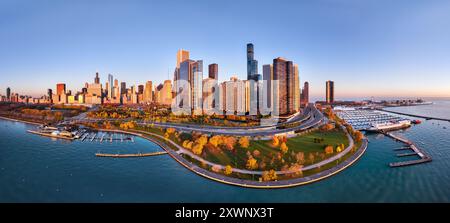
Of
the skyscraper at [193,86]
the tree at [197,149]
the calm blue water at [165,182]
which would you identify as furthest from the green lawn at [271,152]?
the skyscraper at [193,86]

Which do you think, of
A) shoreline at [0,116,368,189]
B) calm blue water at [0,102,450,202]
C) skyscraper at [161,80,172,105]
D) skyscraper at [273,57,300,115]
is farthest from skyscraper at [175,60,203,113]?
shoreline at [0,116,368,189]

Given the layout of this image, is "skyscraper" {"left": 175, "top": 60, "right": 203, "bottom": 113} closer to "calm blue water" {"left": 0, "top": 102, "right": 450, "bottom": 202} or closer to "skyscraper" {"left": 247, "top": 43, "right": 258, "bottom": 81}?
"skyscraper" {"left": 247, "top": 43, "right": 258, "bottom": 81}

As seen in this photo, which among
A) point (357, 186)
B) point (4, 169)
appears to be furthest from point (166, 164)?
point (357, 186)

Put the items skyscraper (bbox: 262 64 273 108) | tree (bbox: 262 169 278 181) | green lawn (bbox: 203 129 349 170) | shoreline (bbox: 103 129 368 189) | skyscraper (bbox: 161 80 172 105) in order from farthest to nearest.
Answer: skyscraper (bbox: 161 80 172 105) < skyscraper (bbox: 262 64 273 108) < green lawn (bbox: 203 129 349 170) < tree (bbox: 262 169 278 181) < shoreline (bbox: 103 129 368 189)

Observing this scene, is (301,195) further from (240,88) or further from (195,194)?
(240,88)

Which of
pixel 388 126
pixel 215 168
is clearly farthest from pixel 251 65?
pixel 215 168
